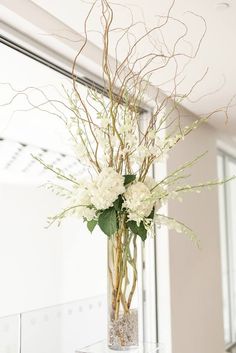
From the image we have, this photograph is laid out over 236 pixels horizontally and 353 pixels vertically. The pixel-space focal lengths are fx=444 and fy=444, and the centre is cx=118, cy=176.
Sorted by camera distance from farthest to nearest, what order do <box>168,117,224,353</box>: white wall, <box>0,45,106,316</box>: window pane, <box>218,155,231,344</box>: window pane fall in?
<box>218,155,231,344</box>: window pane < <box>168,117,224,353</box>: white wall < <box>0,45,106,316</box>: window pane

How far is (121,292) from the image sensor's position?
1382mm

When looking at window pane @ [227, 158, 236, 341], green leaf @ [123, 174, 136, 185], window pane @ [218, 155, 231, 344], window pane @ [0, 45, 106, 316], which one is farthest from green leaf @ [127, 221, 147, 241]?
window pane @ [227, 158, 236, 341]

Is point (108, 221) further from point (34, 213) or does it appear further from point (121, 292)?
point (34, 213)

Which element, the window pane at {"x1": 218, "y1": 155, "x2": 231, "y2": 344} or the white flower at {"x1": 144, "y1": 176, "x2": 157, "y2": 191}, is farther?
the window pane at {"x1": 218, "y1": 155, "x2": 231, "y2": 344}

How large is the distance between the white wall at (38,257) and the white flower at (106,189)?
1.52 meters

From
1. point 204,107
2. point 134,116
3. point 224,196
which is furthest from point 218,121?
point 134,116

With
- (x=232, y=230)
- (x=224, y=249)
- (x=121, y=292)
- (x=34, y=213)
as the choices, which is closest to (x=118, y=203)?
(x=121, y=292)

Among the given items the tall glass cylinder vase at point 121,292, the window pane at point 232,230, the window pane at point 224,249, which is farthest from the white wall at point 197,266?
the tall glass cylinder vase at point 121,292

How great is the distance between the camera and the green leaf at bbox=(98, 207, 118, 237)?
133cm

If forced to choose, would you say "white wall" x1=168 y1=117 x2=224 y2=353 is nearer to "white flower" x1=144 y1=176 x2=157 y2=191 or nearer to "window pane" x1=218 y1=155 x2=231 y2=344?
"window pane" x1=218 y1=155 x2=231 y2=344

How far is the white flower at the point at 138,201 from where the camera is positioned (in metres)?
1.30

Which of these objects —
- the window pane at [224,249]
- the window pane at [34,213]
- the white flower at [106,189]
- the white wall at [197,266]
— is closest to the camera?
the white flower at [106,189]

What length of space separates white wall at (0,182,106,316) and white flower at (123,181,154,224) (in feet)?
5.09

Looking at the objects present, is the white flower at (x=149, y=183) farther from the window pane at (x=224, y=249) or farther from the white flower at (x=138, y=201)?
the window pane at (x=224, y=249)
